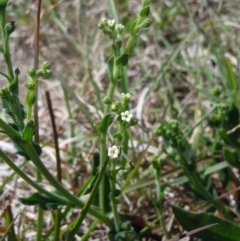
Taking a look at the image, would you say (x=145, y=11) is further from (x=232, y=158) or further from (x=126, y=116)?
(x=232, y=158)

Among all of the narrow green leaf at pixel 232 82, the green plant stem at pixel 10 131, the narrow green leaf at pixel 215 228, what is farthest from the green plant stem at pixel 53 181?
the narrow green leaf at pixel 232 82

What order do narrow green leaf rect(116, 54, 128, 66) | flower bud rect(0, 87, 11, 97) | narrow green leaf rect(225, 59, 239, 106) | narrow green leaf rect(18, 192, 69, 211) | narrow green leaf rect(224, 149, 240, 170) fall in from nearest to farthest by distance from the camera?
1. flower bud rect(0, 87, 11, 97)
2. narrow green leaf rect(116, 54, 128, 66)
3. narrow green leaf rect(18, 192, 69, 211)
4. narrow green leaf rect(224, 149, 240, 170)
5. narrow green leaf rect(225, 59, 239, 106)

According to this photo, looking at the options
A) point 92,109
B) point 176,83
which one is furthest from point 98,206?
point 176,83

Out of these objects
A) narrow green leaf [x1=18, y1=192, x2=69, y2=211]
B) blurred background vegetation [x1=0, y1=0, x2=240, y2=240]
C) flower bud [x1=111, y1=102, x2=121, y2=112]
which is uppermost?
blurred background vegetation [x1=0, y1=0, x2=240, y2=240]

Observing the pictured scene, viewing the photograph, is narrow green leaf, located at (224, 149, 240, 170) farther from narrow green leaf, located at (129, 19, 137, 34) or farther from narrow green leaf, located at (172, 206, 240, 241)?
narrow green leaf, located at (129, 19, 137, 34)

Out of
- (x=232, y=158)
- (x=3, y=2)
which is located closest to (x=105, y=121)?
(x=3, y=2)

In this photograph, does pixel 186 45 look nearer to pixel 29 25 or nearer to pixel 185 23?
pixel 185 23

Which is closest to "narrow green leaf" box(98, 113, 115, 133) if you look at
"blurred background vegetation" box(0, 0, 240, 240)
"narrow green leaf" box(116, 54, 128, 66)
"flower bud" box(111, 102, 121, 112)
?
"flower bud" box(111, 102, 121, 112)

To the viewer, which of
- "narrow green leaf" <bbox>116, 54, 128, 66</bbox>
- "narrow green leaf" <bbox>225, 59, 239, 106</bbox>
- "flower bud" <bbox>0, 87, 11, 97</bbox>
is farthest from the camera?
"narrow green leaf" <bbox>225, 59, 239, 106</bbox>
